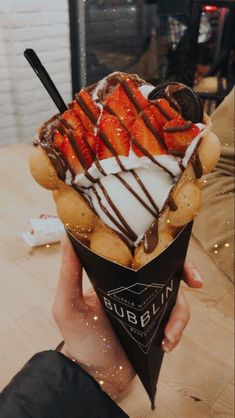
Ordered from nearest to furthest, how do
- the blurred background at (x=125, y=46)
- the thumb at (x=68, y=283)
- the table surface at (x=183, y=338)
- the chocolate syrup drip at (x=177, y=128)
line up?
the chocolate syrup drip at (x=177, y=128) < the thumb at (x=68, y=283) < the table surface at (x=183, y=338) < the blurred background at (x=125, y=46)

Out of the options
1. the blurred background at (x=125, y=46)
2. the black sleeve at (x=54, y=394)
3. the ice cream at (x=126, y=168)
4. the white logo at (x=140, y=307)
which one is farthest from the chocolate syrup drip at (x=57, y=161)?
the blurred background at (x=125, y=46)

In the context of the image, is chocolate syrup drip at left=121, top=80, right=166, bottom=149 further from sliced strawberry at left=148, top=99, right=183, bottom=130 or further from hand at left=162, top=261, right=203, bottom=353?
hand at left=162, top=261, right=203, bottom=353

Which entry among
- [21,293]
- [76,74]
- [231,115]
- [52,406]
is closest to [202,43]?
[231,115]

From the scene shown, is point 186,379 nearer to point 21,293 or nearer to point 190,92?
point 21,293

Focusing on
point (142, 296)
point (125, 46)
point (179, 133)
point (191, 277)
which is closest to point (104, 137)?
point (179, 133)

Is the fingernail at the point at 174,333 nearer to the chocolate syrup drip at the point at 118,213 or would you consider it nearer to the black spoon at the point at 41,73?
the chocolate syrup drip at the point at 118,213

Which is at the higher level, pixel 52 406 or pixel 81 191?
pixel 81 191
